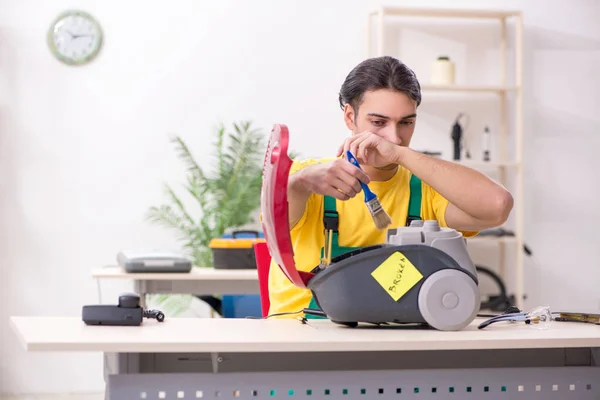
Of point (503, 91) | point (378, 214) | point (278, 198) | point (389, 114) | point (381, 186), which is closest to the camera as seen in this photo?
point (278, 198)

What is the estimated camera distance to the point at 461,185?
6.48 feet

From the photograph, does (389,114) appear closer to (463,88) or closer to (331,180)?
(331,180)

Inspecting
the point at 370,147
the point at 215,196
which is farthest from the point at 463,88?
the point at 370,147

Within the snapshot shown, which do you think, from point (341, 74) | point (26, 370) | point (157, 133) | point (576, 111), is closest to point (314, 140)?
point (341, 74)

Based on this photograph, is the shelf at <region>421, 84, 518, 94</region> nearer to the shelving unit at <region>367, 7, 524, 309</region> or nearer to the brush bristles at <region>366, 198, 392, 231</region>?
the shelving unit at <region>367, 7, 524, 309</region>

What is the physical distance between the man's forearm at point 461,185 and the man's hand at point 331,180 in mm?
191

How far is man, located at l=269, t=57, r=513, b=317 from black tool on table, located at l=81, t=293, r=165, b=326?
41 cm

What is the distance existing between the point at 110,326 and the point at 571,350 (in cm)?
92

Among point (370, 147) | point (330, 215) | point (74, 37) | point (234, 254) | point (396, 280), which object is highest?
point (74, 37)

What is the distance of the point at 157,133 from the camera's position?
5.07 meters

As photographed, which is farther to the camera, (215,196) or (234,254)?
(215,196)

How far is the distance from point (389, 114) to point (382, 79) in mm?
95

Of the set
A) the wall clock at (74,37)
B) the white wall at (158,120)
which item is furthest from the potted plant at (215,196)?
the wall clock at (74,37)

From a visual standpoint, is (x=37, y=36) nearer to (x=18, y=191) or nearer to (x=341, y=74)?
(x=18, y=191)
